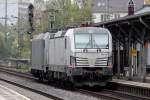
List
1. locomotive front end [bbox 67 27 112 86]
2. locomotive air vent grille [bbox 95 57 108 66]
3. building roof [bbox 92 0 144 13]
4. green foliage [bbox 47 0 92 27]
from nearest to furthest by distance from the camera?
locomotive front end [bbox 67 27 112 86] < locomotive air vent grille [bbox 95 57 108 66] < green foliage [bbox 47 0 92 27] < building roof [bbox 92 0 144 13]

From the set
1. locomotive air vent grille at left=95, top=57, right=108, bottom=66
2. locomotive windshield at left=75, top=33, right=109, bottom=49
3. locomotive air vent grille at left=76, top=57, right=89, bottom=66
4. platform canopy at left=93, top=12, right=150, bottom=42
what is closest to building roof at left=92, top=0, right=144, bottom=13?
platform canopy at left=93, top=12, right=150, bottom=42

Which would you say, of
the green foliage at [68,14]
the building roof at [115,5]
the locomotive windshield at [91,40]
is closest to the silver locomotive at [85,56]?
the locomotive windshield at [91,40]

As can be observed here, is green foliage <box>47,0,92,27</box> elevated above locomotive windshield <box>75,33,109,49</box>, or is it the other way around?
green foliage <box>47,0,92,27</box>

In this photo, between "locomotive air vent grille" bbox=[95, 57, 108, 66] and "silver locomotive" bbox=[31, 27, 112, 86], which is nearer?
"silver locomotive" bbox=[31, 27, 112, 86]

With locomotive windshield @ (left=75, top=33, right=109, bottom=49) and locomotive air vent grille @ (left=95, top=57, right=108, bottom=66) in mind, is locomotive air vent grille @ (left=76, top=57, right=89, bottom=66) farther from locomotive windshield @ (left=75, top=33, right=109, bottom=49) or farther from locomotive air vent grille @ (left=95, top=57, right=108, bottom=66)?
locomotive windshield @ (left=75, top=33, right=109, bottom=49)

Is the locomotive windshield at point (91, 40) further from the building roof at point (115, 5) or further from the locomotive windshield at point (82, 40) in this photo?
the building roof at point (115, 5)

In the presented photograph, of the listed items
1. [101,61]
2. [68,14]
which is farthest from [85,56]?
[68,14]

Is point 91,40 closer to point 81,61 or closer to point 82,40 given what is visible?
point 82,40

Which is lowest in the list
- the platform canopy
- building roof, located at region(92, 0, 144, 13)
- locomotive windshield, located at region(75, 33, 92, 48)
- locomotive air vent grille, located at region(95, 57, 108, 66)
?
locomotive air vent grille, located at region(95, 57, 108, 66)

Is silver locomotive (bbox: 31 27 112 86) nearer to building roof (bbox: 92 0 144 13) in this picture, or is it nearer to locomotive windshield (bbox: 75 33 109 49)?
locomotive windshield (bbox: 75 33 109 49)

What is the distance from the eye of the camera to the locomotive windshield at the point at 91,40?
27672mm

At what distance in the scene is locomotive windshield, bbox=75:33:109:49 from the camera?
27.7 m

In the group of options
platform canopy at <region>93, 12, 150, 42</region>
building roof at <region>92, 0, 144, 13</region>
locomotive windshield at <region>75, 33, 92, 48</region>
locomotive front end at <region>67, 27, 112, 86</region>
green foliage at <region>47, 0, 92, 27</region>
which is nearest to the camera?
platform canopy at <region>93, 12, 150, 42</region>

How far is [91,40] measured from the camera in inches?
1097
